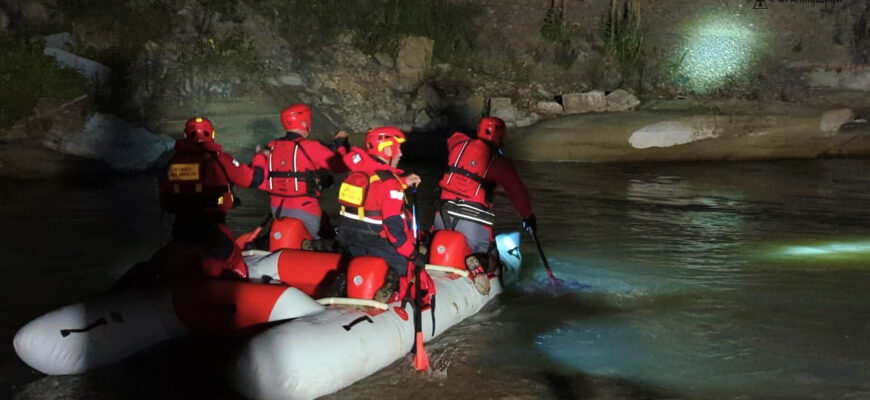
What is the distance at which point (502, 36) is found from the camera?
22719 mm

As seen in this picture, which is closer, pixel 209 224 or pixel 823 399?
pixel 823 399

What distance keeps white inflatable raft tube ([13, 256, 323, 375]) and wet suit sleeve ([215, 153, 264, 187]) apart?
1.05 m

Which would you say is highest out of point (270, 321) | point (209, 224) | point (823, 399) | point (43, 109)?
point (43, 109)

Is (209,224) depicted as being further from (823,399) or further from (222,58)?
(222,58)

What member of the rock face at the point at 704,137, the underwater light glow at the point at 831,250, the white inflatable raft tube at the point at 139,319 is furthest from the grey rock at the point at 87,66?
the underwater light glow at the point at 831,250

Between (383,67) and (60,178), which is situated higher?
(383,67)

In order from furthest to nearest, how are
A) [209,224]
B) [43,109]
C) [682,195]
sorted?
[43,109] → [682,195] → [209,224]

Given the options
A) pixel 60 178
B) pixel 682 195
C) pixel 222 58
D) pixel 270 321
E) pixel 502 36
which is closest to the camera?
pixel 270 321

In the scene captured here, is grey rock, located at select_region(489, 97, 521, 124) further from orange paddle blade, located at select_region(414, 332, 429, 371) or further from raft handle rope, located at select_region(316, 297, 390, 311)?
orange paddle blade, located at select_region(414, 332, 429, 371)

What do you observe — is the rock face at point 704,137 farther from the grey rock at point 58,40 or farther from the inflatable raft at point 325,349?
the inflatable raft at point 325,349

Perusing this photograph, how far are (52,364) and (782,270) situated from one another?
648cm

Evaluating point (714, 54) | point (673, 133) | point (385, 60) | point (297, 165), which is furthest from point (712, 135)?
point (297, 165)

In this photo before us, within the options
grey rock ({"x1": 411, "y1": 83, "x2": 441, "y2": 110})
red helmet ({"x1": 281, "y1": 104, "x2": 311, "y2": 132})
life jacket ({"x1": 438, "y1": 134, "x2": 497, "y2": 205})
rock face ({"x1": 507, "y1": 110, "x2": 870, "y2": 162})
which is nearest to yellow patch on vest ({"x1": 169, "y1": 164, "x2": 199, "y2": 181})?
red helmet ({"x1": 281, "y1": 104, "x2": 311, "y2": 132})

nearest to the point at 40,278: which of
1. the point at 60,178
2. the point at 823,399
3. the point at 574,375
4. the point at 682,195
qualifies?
the point at 574,375
